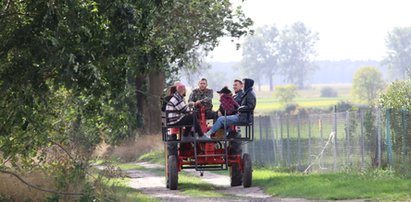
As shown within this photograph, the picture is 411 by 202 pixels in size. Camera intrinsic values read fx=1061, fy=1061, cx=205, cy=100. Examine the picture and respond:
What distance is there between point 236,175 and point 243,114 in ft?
5.93

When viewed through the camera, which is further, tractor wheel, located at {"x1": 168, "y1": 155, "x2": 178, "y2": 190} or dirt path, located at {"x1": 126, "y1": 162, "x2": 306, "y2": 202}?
tractor wheel, located at {"x1": 168, "y1": 155, "x2": 178, "y2": 190}

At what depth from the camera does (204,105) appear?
23.5 meters

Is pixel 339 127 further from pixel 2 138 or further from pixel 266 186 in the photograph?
pixel 2 138

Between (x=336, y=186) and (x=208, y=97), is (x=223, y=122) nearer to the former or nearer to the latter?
(x=208, y=97)

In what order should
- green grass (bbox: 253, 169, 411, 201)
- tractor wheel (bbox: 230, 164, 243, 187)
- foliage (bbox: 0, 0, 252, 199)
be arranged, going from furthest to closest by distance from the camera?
tractor wheel (bbox: 230, 164, 243, 187) → green grass (bbox: 253, 169, 411, 201) → foliage (bbox: 0, 0, 252, 199)

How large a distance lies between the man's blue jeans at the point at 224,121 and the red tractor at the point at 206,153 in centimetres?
18

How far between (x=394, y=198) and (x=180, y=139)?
247 inches

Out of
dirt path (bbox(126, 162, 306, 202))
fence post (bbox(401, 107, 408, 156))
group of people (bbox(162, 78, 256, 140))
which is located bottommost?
dirt path (bbox(126, 162, 306, 202))

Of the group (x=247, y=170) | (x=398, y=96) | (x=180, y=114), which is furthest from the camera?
(x=398, y=96)

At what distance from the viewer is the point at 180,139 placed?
2334 cm

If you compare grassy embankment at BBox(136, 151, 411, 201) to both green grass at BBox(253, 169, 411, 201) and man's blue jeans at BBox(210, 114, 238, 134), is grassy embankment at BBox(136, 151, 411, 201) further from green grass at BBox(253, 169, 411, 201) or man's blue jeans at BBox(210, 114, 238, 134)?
man's blue jeans at BBox(210, 114, 238, 134)

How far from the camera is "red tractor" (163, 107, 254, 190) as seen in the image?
76.9 ft

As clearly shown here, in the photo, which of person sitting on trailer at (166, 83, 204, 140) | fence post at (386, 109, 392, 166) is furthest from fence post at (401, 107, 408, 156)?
person sitting on trailer at (166, 83, 204, 140)

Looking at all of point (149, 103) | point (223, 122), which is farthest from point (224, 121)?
point (149, 103)
